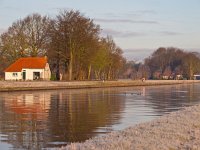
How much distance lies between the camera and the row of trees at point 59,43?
79750mm

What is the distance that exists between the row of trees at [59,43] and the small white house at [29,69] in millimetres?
2129

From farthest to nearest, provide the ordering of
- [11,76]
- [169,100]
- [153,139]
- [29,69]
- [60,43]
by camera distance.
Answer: [11,76], [29,69], [60,43], [169,100], [153,139]

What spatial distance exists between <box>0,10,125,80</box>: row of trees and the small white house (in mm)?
2129

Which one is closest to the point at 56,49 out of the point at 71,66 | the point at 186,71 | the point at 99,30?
the point at 71,66

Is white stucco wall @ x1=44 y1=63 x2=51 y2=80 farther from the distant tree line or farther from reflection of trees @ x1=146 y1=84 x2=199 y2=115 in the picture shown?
reflection of trees @ x1=146 y1=84 x2=199 y2=115

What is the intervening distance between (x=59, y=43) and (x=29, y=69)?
11777mm

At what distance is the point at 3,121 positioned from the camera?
2116 centimetres

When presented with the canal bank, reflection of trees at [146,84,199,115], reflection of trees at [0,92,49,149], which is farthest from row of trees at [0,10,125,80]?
the canal bank

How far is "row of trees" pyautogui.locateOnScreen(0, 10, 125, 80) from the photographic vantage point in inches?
3140

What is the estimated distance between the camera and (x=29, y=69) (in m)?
88.7

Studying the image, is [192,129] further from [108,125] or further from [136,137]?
[108,125]

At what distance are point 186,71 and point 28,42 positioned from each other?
107m

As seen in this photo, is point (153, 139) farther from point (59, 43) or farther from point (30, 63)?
point (30, 63)

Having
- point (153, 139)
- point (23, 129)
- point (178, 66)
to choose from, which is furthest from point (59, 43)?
point (178, 66)
